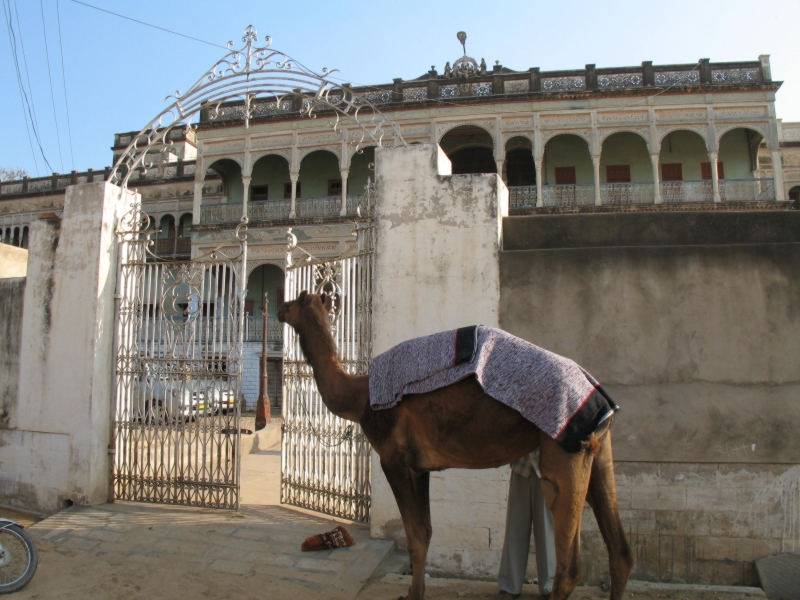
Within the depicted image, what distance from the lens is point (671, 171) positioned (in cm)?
2272

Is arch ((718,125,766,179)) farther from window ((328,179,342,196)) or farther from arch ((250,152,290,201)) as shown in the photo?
arch ((250,152,290,201))

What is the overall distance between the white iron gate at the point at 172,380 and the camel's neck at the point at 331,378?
6.88 ft

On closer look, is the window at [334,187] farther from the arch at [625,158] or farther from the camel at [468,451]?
the camel at [468,451]

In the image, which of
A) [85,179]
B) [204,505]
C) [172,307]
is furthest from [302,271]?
[85,179]

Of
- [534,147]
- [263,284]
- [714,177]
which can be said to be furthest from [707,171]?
[263,284]

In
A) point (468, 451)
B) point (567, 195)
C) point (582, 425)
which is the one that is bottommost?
point (468, 451)

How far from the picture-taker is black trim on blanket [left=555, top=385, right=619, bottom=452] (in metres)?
2.93

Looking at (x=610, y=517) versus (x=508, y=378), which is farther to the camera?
(x=610, y=517)

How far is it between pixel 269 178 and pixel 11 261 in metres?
17.8

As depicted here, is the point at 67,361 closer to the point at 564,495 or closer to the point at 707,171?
the point at 564,495

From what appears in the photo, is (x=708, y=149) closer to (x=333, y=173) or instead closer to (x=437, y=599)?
(x=333, y=173)

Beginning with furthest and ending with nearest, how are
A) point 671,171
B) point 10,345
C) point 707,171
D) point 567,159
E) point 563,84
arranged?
A: point 567,159, point 671,171, point 707,171, point 563,84, point 10,345

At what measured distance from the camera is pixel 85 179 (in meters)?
31.0

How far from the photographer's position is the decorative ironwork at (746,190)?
20.7 meters
